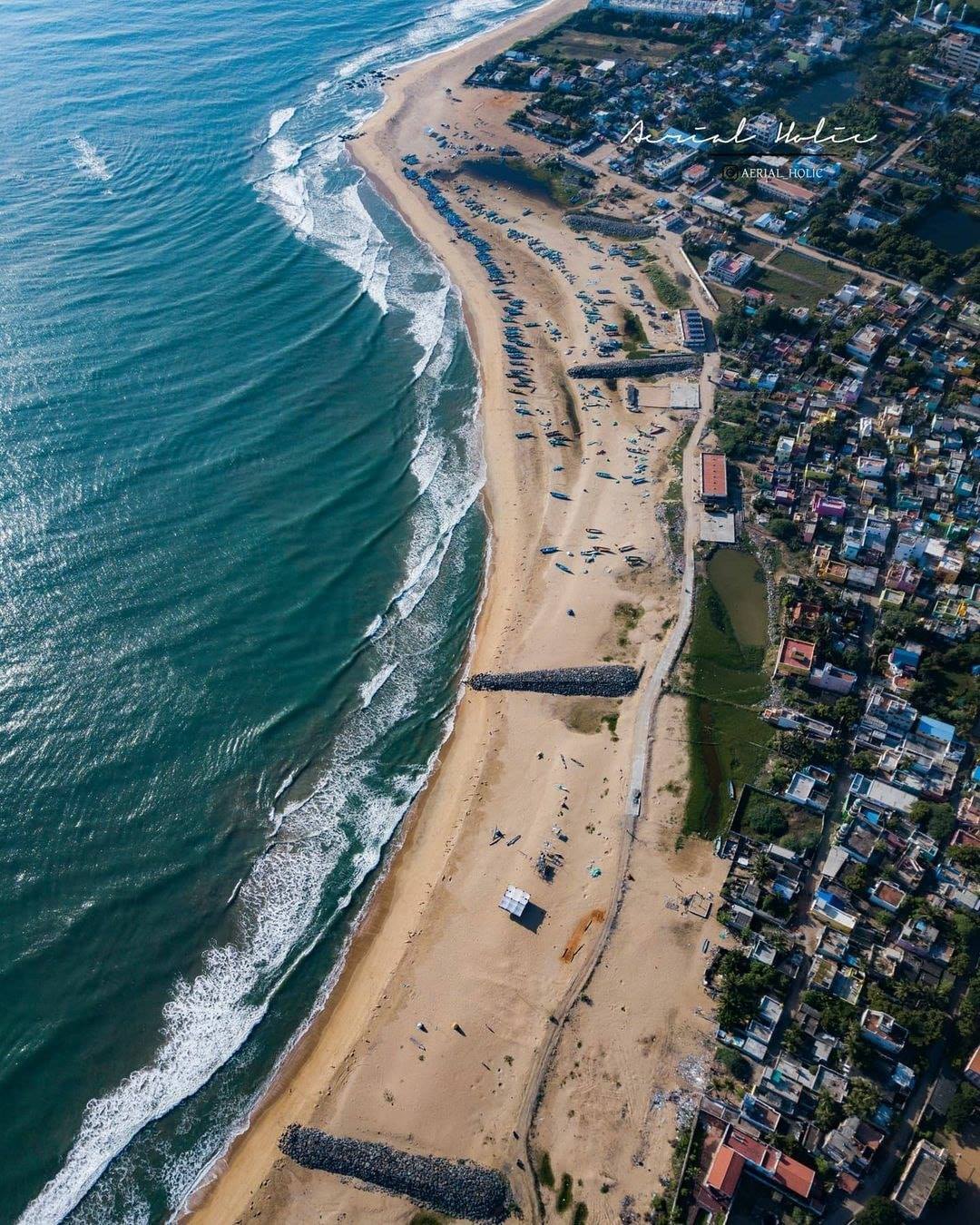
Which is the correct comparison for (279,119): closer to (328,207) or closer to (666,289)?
(328,207)

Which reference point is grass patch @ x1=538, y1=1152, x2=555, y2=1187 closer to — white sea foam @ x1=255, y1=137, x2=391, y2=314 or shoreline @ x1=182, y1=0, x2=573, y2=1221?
shoreline @ x1=182, y1=0, x2=573, y2=1221

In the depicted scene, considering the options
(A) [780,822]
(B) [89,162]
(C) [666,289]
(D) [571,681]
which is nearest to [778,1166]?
(A) [780,822]

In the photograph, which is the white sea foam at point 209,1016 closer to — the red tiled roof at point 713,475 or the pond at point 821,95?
the red tiled roof at point 713,475

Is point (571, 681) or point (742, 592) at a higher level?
point (742, 592)

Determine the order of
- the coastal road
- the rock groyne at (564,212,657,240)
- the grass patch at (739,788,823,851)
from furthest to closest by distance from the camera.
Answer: the rock groyne at (564,212,657,240)
the grass patch at (739,788,823,851)
the coastal road

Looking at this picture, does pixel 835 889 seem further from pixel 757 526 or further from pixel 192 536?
pixel 192 536
